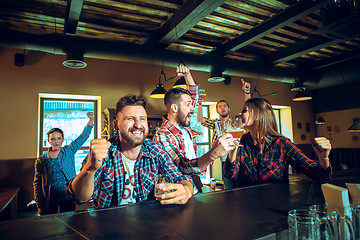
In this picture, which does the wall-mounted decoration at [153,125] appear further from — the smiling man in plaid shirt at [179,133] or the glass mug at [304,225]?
the glass mug at [304,225]

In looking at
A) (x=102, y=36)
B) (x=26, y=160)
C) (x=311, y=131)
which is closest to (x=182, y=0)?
(x=102, y=36)

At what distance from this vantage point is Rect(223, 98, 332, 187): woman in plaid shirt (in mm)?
1883

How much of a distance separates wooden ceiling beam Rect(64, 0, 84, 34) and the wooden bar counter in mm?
2724

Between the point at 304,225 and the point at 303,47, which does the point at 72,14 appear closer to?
the point at 304,225

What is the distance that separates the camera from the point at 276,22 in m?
3.78

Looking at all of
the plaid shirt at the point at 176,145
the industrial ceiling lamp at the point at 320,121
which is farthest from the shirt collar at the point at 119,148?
the industrial ceiling lamp at the point at 320,121

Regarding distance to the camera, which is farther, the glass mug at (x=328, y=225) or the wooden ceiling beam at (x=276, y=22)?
the wooden ceiling beam at (x=276, y=22)

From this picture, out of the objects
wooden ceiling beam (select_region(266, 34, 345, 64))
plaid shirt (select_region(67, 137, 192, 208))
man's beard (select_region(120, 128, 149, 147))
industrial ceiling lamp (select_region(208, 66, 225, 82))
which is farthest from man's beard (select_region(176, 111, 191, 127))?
wooden ceiling beam (select_region(266, 34, 345, 64))

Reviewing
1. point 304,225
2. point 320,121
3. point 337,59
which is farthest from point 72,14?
point 320,121

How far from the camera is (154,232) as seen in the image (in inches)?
32.9

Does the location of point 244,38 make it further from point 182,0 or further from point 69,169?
point 69,169

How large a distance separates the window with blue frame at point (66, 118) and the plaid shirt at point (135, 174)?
11.9 feet

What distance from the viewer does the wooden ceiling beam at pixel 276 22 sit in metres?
3.30

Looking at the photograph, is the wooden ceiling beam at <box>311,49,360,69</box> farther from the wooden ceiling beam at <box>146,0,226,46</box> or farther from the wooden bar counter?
the wooden bar counter
